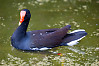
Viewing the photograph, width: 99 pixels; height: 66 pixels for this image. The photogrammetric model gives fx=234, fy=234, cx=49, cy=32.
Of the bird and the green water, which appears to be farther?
the bird

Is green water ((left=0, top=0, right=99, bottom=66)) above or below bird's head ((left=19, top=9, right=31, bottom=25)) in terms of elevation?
below

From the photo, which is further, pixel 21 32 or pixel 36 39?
pixel 21 32

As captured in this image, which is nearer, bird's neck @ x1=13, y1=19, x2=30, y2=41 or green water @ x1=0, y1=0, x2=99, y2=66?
green water @ x1=0, y1=0, x2=99, y2=66

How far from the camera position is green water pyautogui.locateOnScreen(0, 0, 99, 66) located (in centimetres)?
477

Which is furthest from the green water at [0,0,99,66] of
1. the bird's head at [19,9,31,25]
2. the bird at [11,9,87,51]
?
the bird's head at [19,9,31,25]

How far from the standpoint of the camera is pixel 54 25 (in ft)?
21.0

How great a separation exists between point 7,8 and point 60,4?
1.76m

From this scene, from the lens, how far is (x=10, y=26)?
20.7ft

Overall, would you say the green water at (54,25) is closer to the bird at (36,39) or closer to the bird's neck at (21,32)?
the bird at (36,39)

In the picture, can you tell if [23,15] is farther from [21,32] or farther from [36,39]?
[36,39]

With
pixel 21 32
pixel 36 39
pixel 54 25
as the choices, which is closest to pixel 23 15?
pixel 21 32

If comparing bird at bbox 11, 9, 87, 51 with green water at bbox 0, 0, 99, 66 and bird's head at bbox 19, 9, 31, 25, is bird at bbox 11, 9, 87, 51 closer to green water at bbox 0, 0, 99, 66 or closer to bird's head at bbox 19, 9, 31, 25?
bird's head at bbox 19, 9, 31, 25

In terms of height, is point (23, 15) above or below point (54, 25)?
above

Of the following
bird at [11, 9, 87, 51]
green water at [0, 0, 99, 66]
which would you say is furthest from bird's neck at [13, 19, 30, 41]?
green water at [0, 0, 99, 66]
